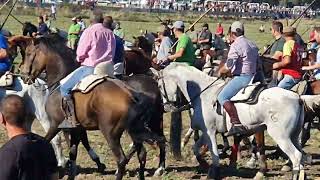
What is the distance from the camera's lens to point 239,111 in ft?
37.4

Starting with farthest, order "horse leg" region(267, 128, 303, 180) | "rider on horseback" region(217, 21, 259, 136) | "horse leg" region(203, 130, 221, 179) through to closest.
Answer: "horse leg" region(203, 130, 221, 179) < "rider on horseback" region(217, 21, 259, 136) < "horse leg" region(267, 128, 303, 180)

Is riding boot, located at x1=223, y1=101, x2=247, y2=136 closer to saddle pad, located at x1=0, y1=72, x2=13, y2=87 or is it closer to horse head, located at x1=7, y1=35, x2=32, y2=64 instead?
horse head, located at x1=7, y1=35, x2=32, y2=64

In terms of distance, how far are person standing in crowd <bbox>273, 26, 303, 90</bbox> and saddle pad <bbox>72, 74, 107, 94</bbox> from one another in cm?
311

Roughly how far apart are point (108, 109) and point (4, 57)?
2548mm

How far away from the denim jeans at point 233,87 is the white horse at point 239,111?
22cm

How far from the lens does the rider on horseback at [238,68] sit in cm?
1139

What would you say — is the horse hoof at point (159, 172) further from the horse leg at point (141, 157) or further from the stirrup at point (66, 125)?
the stirrup at point (66, 125)

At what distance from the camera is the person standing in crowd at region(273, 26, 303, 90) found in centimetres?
1205

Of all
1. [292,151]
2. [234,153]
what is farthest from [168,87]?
[292,151]

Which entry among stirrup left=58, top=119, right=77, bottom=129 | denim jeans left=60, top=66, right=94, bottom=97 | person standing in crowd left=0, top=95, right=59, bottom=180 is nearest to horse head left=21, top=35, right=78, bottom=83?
denim jeans left=60, top=66, right=94, bottom=97

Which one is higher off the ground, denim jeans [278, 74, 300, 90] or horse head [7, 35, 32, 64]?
horse head [7, 35, 32, 64]

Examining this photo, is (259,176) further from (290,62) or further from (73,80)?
(73,80)

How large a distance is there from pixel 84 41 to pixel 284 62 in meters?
3.34

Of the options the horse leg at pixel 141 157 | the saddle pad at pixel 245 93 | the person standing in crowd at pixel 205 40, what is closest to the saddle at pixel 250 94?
the saddle pad at pixel 245 93
